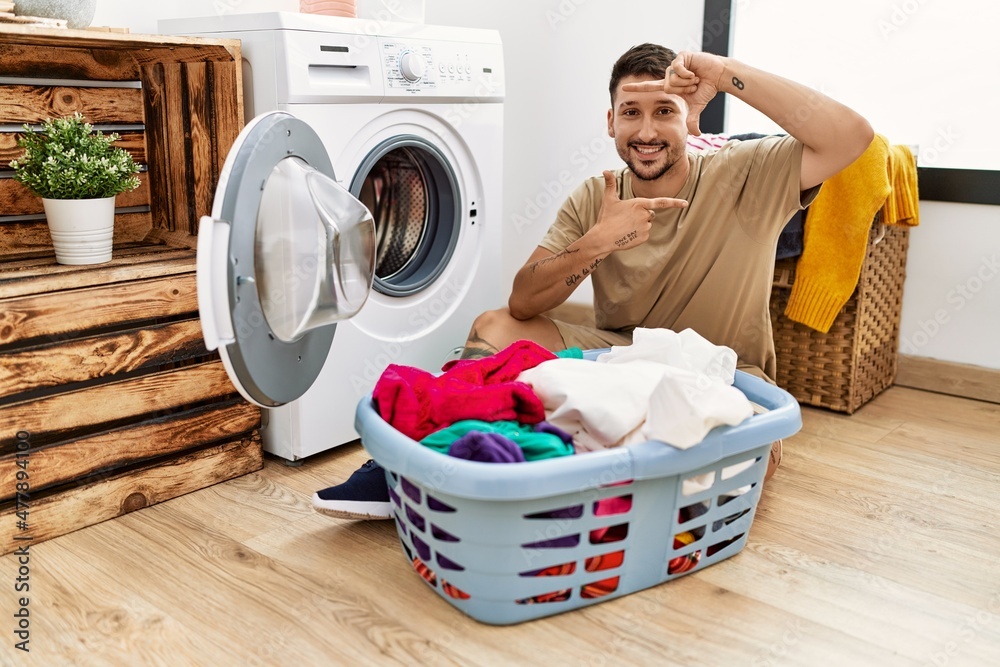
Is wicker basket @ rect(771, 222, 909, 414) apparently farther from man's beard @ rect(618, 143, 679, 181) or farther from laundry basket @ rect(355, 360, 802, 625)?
laundry basket @ rect(355, 360, 802, 625)

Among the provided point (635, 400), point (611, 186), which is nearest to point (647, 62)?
point (611, 186)

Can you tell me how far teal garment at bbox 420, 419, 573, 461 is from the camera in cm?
122

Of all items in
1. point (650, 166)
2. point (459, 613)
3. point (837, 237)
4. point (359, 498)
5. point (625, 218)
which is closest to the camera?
point (459, 613)

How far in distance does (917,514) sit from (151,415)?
146cm

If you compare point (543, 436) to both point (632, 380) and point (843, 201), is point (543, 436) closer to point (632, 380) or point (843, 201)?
point (632, 380)

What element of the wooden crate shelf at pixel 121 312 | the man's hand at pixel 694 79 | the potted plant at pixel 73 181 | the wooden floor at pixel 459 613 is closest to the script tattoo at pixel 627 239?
the man's hand at pixel 694 79

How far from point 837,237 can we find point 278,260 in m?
1.36

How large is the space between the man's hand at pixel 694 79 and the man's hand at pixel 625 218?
0.16 meters

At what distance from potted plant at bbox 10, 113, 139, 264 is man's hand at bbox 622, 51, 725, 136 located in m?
1.04

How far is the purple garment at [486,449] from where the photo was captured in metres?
1.16

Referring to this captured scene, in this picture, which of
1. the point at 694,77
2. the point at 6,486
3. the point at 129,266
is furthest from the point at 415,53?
the point at 6,486

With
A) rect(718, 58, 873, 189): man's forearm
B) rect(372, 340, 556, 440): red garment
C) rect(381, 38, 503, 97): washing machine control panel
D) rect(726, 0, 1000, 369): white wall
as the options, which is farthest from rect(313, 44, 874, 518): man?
rect(726, 0, 1000, 369): white wall

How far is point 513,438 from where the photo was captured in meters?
1.23

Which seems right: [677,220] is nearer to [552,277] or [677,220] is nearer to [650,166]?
[650,166]
